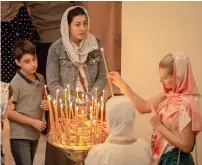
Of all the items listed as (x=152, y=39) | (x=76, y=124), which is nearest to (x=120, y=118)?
(x=76, y=124)

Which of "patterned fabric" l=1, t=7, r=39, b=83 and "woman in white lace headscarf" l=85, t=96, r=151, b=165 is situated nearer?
"woman in white lace headscarf" l=85, t=96, r=151, b=165

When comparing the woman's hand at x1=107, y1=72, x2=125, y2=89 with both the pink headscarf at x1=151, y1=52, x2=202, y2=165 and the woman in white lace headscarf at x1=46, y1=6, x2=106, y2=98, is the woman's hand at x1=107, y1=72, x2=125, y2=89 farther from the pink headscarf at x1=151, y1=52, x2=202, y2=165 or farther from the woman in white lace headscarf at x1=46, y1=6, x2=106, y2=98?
the pink headscarf at x1=151, y1=52, x2=202, y2=165

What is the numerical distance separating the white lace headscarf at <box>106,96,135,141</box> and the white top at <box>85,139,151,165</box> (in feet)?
0.13

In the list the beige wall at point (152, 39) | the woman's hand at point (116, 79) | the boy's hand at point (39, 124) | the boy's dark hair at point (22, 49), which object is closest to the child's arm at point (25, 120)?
the boy's hand at point (39, 124)

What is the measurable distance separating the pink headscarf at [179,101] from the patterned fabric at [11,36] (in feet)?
2.19

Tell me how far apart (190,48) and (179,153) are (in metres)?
0.56

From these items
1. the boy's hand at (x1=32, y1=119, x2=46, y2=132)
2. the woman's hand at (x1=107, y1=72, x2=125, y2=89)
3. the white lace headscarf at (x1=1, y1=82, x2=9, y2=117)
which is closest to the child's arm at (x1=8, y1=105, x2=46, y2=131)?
the boy's hand at (x1=32, y1=119, x2=46, y2=132)

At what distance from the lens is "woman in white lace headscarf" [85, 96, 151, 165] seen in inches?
57.9

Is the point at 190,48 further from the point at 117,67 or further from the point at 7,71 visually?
the point at 7,71

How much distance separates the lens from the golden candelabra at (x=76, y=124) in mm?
1587

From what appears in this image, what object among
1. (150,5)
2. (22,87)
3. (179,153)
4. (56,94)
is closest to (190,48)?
(150,5)

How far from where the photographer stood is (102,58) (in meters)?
1.86

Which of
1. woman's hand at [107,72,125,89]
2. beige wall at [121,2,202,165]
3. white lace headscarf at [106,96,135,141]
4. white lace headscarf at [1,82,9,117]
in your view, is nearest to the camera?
white lace headscarf at [106,96,135,141]

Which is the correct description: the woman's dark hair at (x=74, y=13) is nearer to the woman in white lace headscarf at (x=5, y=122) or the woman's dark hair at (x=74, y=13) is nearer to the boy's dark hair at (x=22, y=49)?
the boy's dark hair at (x=22, y=49)
